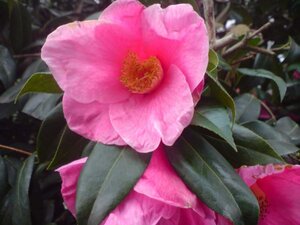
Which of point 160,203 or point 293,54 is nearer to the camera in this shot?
point 160,203

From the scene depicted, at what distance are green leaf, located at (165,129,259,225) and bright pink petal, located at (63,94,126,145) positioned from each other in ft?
0.28

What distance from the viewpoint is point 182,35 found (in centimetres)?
54

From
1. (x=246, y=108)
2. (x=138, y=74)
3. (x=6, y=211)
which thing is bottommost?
(x=6, y=211)

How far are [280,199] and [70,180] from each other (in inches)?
12.4

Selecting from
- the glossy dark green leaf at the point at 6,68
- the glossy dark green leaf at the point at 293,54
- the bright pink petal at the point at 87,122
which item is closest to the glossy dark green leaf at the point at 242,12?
the glossy dark green leaf at the point at 293,54

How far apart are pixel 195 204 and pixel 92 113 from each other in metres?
0.19

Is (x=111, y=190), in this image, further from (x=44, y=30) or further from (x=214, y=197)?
(x=44, y=30)

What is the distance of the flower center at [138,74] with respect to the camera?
0.61m

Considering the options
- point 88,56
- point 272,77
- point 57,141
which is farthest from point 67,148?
point 272,77

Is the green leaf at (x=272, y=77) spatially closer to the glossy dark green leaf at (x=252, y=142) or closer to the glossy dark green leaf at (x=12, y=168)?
the glossy dark green leaf at (x=252, y=142)

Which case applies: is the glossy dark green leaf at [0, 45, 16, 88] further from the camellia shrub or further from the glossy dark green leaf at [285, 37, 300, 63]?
the glossy dark green leaf at [285, 37, 300, 63]

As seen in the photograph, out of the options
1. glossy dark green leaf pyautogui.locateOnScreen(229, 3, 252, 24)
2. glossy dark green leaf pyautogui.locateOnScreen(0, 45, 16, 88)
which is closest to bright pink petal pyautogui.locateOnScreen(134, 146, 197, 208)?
glossy dark green leaf pyautogui.locateOnScreen(0, 45, 16, 88)

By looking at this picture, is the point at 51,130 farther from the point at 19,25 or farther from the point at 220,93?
the point at 19,25

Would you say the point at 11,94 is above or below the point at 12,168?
above
